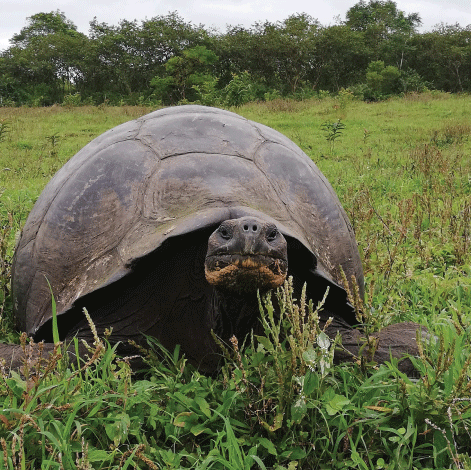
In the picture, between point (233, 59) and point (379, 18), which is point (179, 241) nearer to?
point (233, 59)

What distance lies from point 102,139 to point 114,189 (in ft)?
1.76

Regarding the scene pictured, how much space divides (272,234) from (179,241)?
0.37 meters

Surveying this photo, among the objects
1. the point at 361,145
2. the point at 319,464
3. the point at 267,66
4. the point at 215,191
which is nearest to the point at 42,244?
the point at 215,191

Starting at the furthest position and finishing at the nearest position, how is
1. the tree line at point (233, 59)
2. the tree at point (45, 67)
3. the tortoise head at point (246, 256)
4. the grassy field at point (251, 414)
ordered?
the tree at point (45, 67) → the tree line at point (233, 59) → the tortoise head at point (246, 256) → the grassy field at point (251, 414)

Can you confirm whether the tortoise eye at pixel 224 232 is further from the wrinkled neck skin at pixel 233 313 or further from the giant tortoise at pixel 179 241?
the wrinkled neck skin at pixel 233 313

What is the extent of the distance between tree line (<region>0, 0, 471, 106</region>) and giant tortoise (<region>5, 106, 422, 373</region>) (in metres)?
26.1

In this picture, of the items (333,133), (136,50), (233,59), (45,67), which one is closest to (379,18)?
(233,59)

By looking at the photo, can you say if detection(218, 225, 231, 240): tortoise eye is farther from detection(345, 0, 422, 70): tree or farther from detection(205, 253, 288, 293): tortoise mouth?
detection(345, 0, 422, 70): tree

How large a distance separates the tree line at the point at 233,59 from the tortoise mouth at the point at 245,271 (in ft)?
87.9

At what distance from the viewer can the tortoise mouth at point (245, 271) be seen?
1.58m

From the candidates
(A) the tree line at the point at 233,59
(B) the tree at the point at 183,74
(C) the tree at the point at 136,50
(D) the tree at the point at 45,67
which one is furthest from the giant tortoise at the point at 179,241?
(D) the tree at the point at 45,67

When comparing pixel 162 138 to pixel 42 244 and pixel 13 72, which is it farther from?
pixel 13 72

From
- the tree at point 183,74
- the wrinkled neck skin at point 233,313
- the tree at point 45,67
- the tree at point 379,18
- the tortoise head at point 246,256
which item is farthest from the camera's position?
the tree at point 379,18

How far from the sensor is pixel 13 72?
3325 cm
